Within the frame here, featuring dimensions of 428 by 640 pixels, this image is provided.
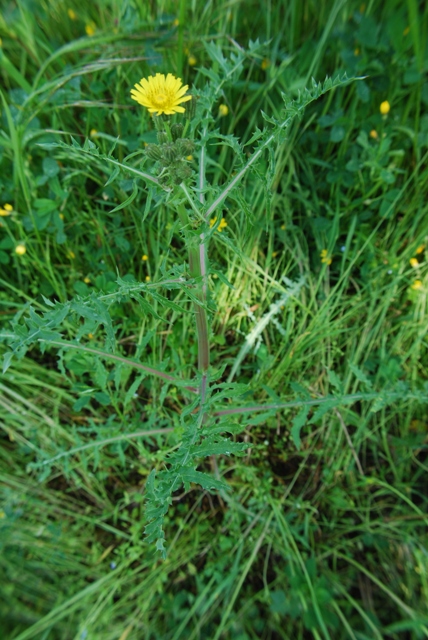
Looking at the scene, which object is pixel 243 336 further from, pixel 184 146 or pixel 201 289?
pixel 184 146

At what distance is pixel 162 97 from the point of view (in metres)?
0.79

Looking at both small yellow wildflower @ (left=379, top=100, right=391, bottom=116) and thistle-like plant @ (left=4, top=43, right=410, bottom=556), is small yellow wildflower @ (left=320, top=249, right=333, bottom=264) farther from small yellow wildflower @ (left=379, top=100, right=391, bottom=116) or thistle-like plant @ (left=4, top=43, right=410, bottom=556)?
thistle-like plant @ (left=4, top=43, right=410, bottom=556)

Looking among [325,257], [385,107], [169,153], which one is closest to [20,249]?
[169,153]

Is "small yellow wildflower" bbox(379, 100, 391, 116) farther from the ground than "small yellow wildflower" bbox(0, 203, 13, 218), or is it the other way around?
"small yellow wildflower" bbox(379, 100, 391, 116)

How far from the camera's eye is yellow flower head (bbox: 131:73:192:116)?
0.80 m

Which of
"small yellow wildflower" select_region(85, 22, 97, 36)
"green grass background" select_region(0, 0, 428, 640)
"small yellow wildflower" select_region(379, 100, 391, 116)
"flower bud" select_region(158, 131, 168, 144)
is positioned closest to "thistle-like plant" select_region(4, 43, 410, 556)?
"flower bud" select_region(158, 131, 168, 144)

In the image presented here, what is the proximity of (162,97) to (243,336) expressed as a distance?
90 centimetres

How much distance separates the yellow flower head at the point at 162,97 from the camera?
0.80m

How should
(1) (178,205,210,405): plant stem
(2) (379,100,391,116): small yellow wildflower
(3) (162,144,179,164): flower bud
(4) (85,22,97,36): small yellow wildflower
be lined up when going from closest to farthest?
(3) (162,144,179,164): flower bud → (1) (178,205,210,405): plant stem → (2) (379,100,391,116): small yellow wildflower → (4) (85,22,97,36): small yellow wildflower

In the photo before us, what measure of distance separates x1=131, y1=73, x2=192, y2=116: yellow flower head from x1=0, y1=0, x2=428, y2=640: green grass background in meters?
0.54

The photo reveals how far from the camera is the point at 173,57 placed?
4.36ft

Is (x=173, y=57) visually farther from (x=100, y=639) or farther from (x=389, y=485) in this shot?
(x=100, y=639)

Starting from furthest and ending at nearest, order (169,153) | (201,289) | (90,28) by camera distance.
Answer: (90,28) → (201,289) → (169,153)

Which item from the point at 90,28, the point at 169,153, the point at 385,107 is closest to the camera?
the point at 169,153
